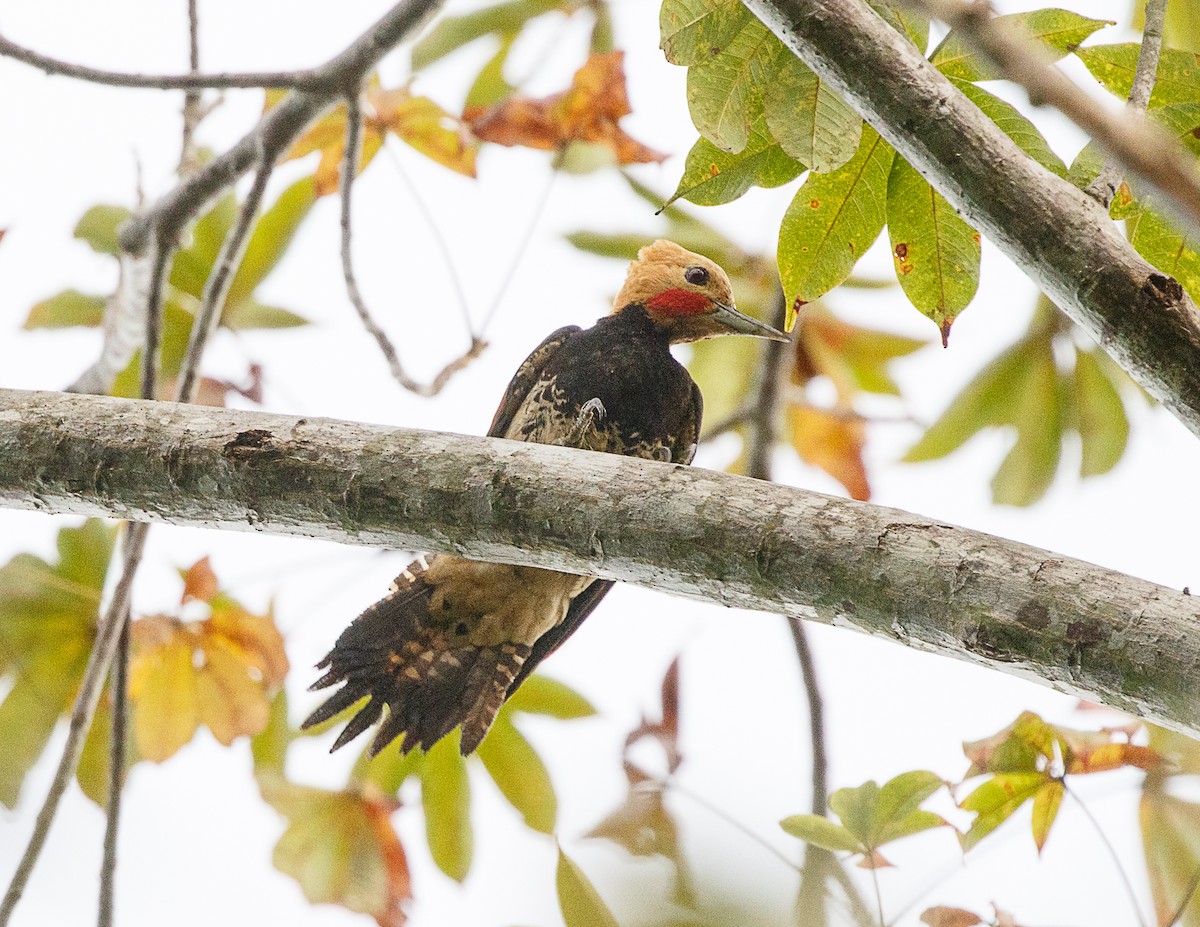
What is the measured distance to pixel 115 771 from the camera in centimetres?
307

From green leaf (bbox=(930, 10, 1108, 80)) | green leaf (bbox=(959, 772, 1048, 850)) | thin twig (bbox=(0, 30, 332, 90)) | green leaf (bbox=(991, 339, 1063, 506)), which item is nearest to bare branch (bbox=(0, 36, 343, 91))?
thin twig (bbox=(0, 30, 332, 90))

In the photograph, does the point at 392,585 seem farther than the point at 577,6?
No

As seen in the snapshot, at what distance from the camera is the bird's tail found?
332 cm

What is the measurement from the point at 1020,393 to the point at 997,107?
2.35 metres

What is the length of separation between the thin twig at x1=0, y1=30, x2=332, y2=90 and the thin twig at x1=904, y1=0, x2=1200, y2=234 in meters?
2.75

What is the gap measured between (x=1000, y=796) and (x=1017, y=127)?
61.8 inches

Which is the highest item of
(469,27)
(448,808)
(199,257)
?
(469,27)

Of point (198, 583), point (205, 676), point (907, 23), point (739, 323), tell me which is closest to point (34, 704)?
point (205, 676)

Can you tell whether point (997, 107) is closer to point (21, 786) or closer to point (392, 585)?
point (392, 585)

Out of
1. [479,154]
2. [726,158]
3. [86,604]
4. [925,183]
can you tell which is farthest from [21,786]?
[925,183]

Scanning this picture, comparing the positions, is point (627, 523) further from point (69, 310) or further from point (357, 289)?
point (69, 310)

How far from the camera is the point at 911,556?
1.83m

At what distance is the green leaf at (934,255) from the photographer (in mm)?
2529

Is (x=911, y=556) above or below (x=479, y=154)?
below
